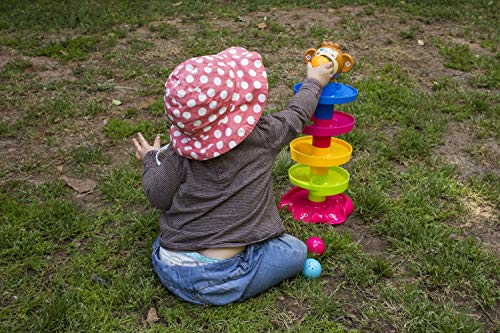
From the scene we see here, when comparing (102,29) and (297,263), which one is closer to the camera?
(297,263)

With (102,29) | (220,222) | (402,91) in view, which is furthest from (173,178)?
(102,29)

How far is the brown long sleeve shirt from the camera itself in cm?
261

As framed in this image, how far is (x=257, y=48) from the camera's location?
6.16 meters

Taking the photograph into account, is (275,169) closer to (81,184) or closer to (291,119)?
(291,119)

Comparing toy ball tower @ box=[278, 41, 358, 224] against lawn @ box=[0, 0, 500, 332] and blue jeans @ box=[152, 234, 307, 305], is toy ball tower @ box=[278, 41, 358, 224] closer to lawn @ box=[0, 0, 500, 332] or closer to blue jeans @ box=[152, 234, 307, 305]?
lawn @ box=[0, 0, 500, 332]

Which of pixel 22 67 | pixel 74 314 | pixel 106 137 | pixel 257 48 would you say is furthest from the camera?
pixel 257 48

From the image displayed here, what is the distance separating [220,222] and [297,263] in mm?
488

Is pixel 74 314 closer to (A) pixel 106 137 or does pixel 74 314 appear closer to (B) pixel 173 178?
(B) pixel 173 178

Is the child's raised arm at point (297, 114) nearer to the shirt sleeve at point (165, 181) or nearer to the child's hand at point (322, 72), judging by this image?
the child's hand at point (322, 72)

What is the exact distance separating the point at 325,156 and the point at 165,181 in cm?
103

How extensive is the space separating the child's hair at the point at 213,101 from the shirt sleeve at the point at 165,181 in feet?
0.36

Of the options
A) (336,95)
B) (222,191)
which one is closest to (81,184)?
(222,191)

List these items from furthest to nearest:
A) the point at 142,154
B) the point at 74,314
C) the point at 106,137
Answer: the point at 106,137 → the point at 142,154 → the point at 74,314

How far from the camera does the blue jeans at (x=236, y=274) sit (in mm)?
2656
